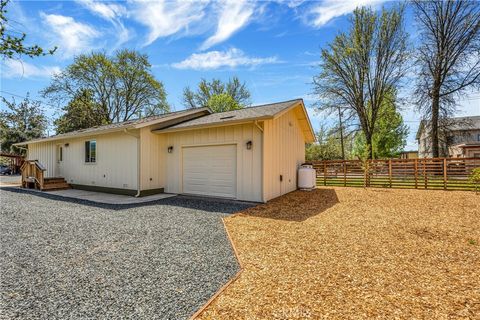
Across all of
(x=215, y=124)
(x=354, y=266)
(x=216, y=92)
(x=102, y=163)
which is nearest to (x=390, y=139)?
(x=216, y=92)

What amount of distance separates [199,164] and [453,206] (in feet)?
27.0

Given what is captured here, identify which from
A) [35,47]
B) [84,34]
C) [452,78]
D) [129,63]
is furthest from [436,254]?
[129,63]

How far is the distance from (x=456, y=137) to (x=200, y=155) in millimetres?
31764

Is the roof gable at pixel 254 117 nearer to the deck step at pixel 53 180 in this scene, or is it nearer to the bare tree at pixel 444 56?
the deck step at pixel 53 180

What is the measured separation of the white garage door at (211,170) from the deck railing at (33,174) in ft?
23.8

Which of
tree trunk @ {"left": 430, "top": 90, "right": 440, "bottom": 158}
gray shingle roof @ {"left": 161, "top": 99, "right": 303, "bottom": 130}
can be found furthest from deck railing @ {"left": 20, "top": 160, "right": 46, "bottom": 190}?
tree trunk @ {"left": 430, "top": 90, "right": 440, "bottom": 158}

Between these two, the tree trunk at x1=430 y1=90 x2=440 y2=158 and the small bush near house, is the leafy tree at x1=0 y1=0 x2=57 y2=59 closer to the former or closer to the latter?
the small bush near house

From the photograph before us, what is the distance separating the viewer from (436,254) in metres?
3.51

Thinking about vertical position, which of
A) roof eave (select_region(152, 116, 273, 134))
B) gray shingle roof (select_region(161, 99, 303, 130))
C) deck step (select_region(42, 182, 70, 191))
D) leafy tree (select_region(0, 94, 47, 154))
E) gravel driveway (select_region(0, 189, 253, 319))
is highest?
leafy tree (select_region(0, 94, 47, 154))

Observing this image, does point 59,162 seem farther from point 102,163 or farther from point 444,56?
point 444,56

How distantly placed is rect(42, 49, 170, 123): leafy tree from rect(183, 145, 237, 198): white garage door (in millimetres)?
21034

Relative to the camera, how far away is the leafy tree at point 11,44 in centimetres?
333

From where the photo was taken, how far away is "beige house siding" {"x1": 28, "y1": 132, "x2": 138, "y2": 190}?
9.15 metres

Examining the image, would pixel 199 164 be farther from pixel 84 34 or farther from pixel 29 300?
pixel 29 300
